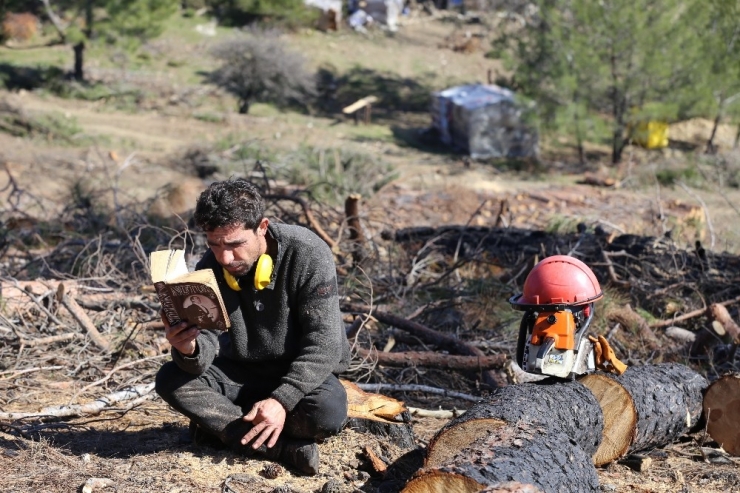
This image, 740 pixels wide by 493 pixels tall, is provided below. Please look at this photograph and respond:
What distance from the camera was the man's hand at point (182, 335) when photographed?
3295 mm

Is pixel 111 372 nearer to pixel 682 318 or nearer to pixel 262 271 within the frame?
pixel 262 271

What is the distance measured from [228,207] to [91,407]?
4.71 ft

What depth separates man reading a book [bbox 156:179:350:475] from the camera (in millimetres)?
3359

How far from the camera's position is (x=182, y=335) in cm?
332

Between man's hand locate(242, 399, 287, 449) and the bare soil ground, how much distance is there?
194mm

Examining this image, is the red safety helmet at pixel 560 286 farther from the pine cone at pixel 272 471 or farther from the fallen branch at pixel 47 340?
the fallen branch at pixel 47 340

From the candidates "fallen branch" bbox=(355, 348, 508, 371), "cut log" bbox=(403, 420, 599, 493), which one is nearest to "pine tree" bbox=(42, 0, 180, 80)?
"fallen branch" bbox=(355, 348, 508, 371)

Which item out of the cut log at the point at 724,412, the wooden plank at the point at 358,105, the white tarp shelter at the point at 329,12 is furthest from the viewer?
the white tarp shelter at the point at 329,12

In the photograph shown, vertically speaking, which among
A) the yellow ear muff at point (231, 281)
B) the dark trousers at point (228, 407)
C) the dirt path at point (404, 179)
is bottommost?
the dirt path at point (404, 179)

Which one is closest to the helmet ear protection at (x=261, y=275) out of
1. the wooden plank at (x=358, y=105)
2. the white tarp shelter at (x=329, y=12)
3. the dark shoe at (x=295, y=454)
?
the dark shoe at (x=295, y=454)

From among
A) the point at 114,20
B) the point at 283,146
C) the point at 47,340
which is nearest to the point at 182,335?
the point at 47,340

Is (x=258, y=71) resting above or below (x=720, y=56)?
below

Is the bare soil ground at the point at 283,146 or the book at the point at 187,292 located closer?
the book at the point at 187,292

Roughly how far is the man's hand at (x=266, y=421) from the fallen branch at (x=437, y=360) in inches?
54.1
